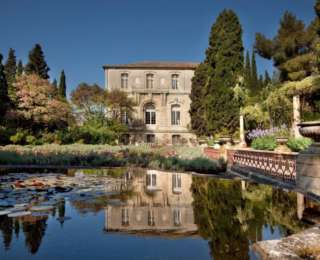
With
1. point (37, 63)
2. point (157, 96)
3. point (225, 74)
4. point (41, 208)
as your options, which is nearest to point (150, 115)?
point (157, 96)

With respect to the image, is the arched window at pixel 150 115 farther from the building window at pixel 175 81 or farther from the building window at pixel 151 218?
the building window at pixel 151 218

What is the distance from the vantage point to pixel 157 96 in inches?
1379

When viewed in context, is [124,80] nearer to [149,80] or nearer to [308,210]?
[149,80]

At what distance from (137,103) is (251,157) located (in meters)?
25.1

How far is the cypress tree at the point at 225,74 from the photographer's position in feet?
68.3

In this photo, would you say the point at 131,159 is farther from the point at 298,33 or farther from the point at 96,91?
the point at 298,33

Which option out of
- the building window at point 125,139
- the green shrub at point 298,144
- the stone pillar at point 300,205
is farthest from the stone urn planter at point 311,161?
the building window at point 125,139

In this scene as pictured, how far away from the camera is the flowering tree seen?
73.2ft

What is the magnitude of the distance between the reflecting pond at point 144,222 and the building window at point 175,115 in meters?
29.9

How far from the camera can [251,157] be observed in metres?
9.46

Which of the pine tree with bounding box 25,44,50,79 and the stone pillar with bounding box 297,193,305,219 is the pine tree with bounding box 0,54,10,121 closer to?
the pine tree with bounding box 25,44,50,79

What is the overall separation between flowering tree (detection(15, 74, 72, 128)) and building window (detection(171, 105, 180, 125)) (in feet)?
47.4

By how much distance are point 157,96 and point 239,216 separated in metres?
31.9

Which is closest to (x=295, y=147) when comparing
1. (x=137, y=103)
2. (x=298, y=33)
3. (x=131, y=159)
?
(x=131, y=159)
